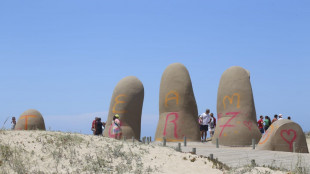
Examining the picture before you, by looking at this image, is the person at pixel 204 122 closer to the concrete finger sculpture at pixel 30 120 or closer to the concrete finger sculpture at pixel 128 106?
the concrete finger sculpture at pixel 128 106

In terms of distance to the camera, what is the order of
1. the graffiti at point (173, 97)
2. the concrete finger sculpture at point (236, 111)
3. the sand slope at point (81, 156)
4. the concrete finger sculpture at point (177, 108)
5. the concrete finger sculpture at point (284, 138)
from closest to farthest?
the sand slope at point (81, 156) → the concrete finger sculpture at point (284, 138) → the concrete finger sculpture at point (236, 111) → the concrete finger sculpture at point (177, 108) → the graffiti at point (173, 97)

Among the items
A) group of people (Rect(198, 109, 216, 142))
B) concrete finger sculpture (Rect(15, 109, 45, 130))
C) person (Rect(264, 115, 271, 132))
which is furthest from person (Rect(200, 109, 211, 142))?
concrete finger sculpture (Rect(15, 109, 45, 130))

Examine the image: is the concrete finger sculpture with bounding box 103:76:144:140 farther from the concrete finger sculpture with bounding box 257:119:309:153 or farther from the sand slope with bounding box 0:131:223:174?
the sand slope with bounding box 0:131:223:174

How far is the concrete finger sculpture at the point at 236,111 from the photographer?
19156 mm

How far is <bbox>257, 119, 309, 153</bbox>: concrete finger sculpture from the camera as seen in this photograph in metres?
16.1

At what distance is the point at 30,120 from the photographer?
20.5m

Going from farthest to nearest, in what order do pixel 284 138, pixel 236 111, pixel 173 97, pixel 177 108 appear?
pixel 173 97 < pixel 177 108 < pixel 236 111 < pixel 284 138

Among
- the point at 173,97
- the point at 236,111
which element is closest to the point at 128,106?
the point at 173,97

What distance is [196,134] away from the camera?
19.6 metres

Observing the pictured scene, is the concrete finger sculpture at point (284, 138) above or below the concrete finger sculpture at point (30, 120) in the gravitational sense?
below

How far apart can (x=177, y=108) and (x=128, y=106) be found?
2441 millimetres

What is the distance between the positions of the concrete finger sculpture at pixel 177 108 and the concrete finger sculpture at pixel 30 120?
18.7 feet

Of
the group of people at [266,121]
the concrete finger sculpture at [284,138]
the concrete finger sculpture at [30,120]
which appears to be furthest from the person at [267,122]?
the concrete finger sculpture at [30,120]

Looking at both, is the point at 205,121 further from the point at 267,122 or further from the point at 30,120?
the point at 30,120
